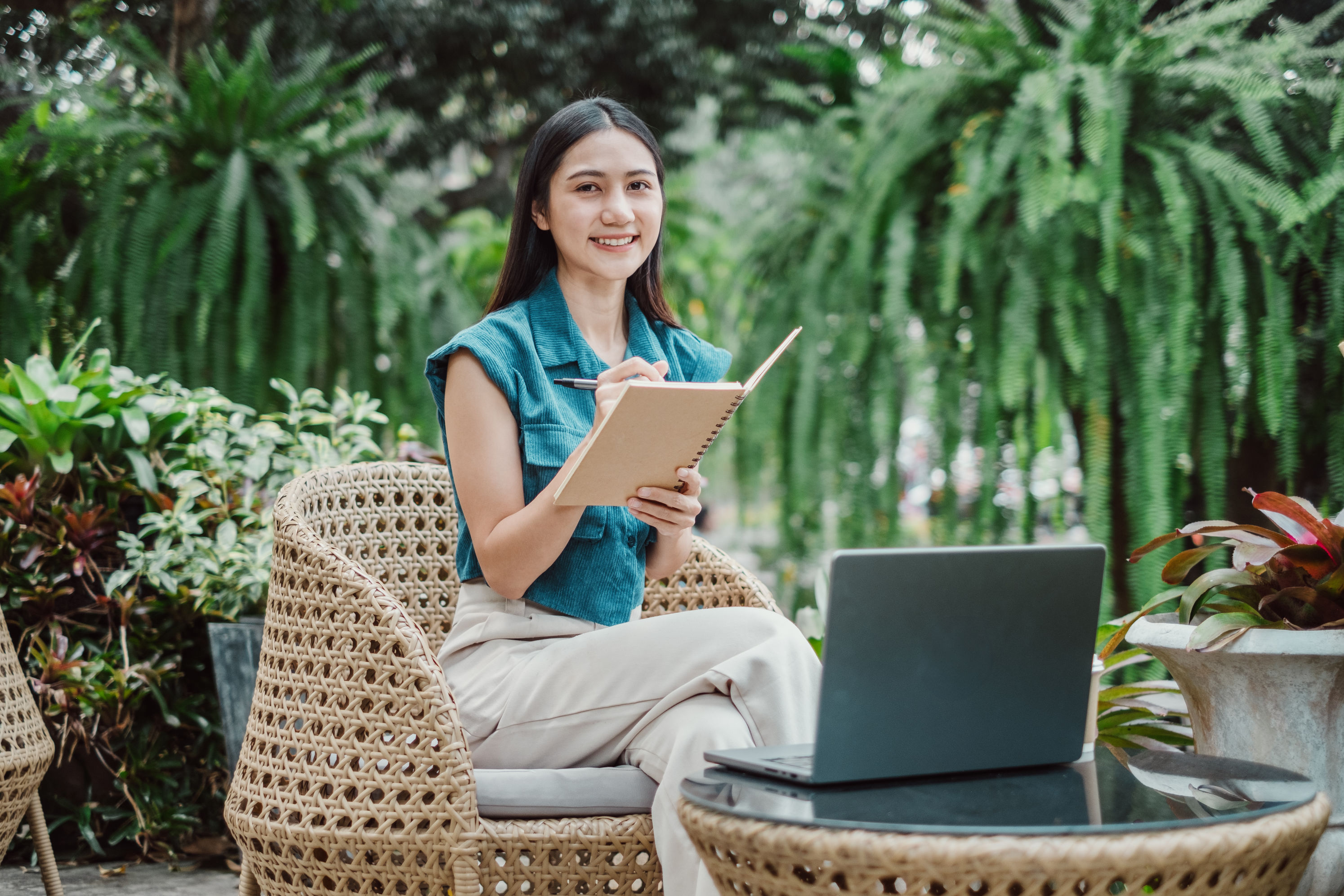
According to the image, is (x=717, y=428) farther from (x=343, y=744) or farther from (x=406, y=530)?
(x=406, y=530)

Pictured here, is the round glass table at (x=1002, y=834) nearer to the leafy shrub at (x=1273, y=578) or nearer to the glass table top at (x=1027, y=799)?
the glass table top at (x=1027, y=799)

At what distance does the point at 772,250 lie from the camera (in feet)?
9.08

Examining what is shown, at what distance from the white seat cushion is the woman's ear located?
719 millimetres

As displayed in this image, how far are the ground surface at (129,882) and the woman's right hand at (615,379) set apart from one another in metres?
1.13

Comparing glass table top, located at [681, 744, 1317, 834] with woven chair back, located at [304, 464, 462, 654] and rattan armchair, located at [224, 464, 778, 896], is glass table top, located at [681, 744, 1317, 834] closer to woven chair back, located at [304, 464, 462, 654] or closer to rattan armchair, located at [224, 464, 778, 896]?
rattan armchair, located at [224, 464, 778, 896]

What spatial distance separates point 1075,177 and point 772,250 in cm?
81

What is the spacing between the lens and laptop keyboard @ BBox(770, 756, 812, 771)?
0.86 m

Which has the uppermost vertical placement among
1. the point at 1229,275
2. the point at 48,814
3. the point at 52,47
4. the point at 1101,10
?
the point at 52,47

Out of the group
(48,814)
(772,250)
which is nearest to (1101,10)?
(772,250)

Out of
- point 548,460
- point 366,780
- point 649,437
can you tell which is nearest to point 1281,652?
point 649,437

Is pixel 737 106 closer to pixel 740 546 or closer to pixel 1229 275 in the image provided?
pixel 740 546

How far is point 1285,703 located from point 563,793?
82 cm

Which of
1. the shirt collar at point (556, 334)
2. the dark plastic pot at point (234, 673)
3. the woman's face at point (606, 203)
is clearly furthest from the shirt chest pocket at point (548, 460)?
the dark plastic pot at point (234, 673)

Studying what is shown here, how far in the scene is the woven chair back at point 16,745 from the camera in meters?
1.38
